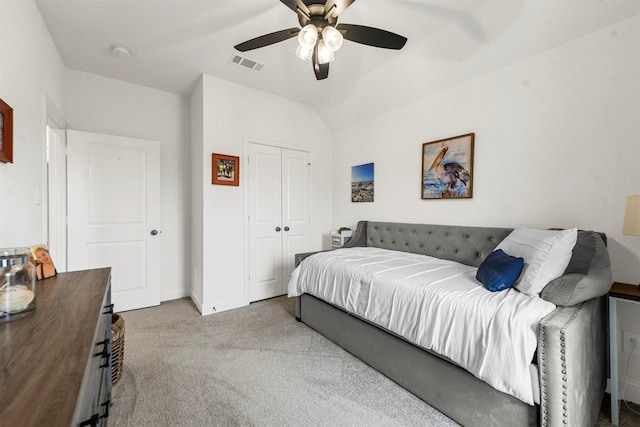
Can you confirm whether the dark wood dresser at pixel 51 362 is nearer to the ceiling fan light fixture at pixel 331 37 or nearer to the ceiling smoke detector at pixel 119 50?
the ceiling fan light fixture at pixel 331 37

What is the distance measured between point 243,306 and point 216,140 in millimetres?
2023

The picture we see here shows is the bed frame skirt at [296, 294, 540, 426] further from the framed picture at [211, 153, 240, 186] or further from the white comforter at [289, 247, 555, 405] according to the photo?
the framed picture at [211, 153, 240, 186]

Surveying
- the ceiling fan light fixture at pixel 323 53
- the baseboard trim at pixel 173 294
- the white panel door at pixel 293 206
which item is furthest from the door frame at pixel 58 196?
the ceiling fan light fixture at pixel 323 53

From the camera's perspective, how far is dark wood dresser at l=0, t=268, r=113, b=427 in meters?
0.50

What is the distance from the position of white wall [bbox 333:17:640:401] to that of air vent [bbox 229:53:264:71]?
181 centimetres

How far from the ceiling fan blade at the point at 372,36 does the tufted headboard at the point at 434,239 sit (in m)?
1.76

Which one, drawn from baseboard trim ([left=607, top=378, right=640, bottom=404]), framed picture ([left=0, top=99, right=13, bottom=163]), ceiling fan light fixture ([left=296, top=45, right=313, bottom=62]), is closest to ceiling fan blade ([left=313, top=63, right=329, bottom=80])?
ceiling fan light fixture ([left=296, top=45, right=313, bottom=62])

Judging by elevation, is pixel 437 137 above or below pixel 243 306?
above

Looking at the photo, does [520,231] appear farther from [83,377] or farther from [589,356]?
[83,377]

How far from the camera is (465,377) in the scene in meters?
1.51

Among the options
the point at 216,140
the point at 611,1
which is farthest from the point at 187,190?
the point at 611,1

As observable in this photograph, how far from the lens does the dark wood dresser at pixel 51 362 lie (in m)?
0.50

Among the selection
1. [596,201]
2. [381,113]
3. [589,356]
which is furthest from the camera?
[381,113]

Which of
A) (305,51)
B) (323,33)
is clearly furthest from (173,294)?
(323,33)
